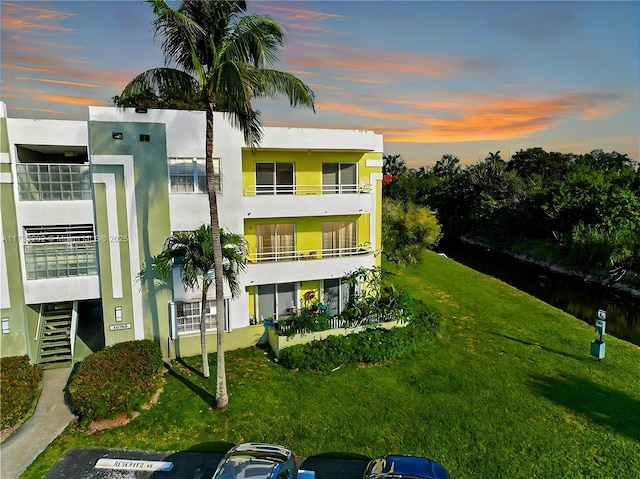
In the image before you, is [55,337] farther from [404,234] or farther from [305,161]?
[404,234]

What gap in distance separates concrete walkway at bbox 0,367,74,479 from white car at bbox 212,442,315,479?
592cm

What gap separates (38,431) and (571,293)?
117ft

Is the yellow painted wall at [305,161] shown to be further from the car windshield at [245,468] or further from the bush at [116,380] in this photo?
the car windshield at [245,468]

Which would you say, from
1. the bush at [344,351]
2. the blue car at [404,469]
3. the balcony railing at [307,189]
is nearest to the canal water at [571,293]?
the bush at [344,351]

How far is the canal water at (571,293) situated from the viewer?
25.8 metres

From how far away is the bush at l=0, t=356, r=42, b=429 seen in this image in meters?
12.2

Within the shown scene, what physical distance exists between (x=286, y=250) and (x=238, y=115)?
7.91m

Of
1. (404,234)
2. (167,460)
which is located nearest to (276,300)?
(167,460)

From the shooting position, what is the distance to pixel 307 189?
1939cm

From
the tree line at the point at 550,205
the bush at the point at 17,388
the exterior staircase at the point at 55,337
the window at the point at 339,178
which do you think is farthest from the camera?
the tree line at the point at 550,205

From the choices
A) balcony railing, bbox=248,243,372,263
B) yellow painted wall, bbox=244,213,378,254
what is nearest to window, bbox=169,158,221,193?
yellow painted wall, bbox=244,213,378,254

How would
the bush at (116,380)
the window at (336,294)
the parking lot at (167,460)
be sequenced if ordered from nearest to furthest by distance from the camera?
the parking lot at (167,460) → the bush at (116,380) → the window at (336,294)

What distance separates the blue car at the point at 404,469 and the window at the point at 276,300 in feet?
32.1

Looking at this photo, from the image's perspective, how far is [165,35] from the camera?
11680 millimetres
